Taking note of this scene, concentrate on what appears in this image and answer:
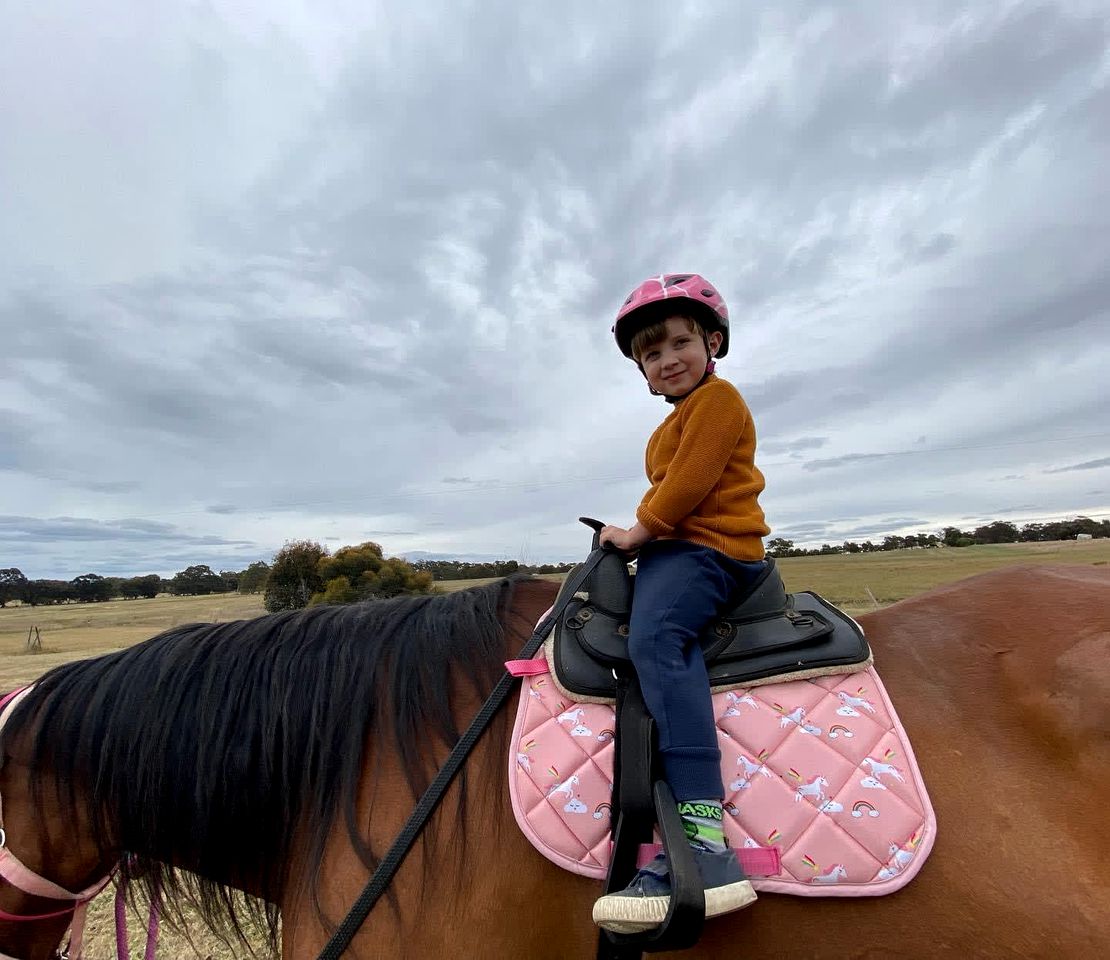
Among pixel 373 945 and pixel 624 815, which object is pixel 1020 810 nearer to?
pixel 624 815

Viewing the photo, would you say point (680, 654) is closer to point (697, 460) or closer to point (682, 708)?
point (682, 708)

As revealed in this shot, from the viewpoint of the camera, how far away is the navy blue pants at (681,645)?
1.76 meters

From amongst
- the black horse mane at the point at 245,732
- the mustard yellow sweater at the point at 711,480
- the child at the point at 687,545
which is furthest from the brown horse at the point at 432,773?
the mustard yellow sweater at the point at 711,480

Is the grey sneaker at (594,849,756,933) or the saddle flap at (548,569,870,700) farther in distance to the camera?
the saddle flap at (548,569,870,700)

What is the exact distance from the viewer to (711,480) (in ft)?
7.16

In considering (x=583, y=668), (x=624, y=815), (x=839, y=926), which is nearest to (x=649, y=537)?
(x=583, y=668)

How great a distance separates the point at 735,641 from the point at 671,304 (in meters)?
1.45

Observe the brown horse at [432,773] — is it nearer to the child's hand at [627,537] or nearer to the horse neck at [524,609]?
the horse neck at [524,609]

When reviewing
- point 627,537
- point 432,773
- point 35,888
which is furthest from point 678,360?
point 35,888

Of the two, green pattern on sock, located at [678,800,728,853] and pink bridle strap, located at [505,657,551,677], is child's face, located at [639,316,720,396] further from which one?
green pattern on sock, located at [678,800,728,853]

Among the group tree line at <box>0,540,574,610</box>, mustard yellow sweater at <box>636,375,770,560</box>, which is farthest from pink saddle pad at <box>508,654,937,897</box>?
tree line at <box>0,540,574,610</box>

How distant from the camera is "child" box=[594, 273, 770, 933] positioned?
164 centimetres

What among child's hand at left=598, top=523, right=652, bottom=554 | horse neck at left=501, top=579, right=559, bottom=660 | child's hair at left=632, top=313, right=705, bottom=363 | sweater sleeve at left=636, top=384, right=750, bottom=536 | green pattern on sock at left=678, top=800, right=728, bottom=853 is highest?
child's hair at left=632, top=313, right=705, bottom=363

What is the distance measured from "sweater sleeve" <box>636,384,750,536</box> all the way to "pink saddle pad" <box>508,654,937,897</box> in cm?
67
